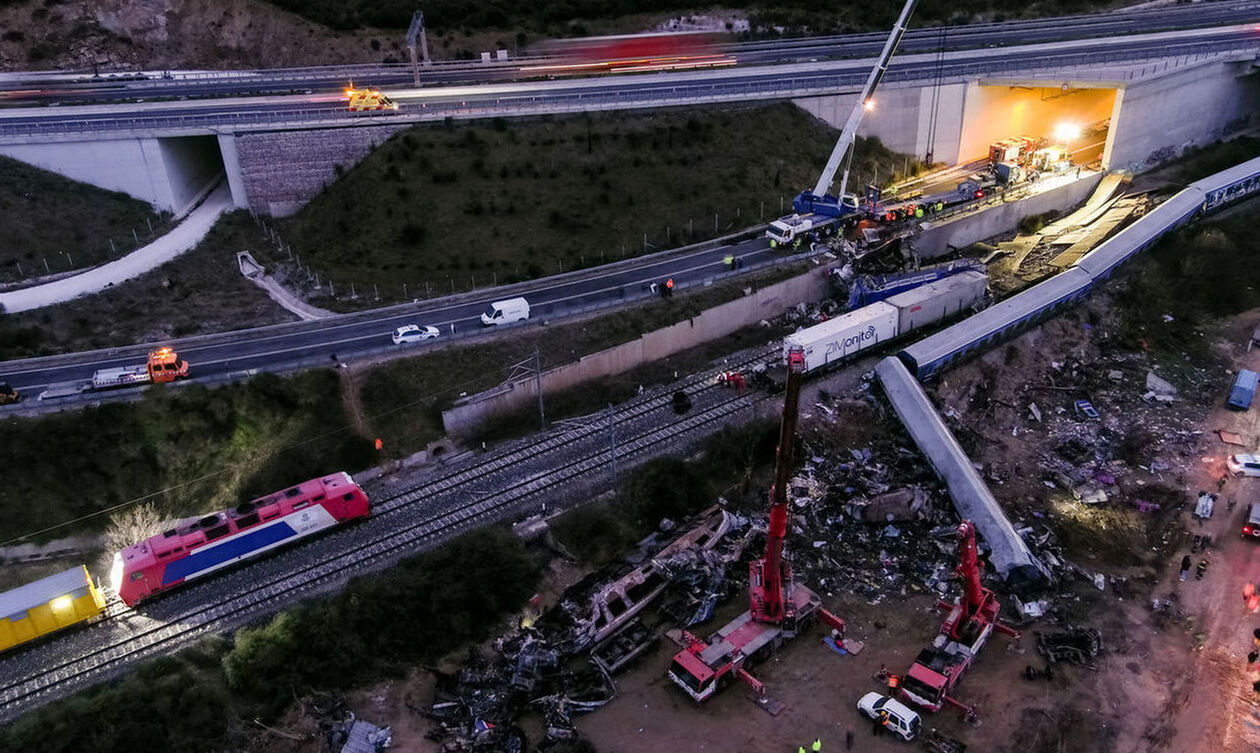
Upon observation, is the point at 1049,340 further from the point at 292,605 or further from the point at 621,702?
the point at 292,605

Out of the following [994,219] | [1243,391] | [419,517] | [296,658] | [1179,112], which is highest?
[1179,112]

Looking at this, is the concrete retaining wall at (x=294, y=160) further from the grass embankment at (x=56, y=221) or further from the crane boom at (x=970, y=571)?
the crane boom at (x=970, y=571)

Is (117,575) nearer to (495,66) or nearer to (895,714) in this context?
(895,714)

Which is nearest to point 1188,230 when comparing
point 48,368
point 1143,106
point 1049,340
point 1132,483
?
point 1143,106

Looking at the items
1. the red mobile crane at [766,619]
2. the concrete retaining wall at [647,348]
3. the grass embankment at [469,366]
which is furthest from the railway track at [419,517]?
the red mobile crane at [766,619]

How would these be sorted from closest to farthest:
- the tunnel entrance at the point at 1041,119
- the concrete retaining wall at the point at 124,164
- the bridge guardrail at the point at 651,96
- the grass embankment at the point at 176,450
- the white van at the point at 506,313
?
1. the grass embankment at the point at 176,450
2. the white van at the point at 506,313
3. the concrete retaining wall at the point at 124,164
4. the bridge guardrail at the point at 651,96
5. the tunnel entrance at the point at 1041,119

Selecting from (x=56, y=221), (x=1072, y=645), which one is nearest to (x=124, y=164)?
(x=56, y=221)

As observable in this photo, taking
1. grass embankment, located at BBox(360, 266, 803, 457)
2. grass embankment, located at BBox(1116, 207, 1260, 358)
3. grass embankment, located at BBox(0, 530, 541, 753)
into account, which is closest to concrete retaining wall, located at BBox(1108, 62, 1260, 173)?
grass embankment, located at BBox(1116, 207, 1260, 358)

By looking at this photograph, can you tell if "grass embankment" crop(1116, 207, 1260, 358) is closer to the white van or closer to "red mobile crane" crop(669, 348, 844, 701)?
"red mobile crane" crop(669, 348, 844, 701)
